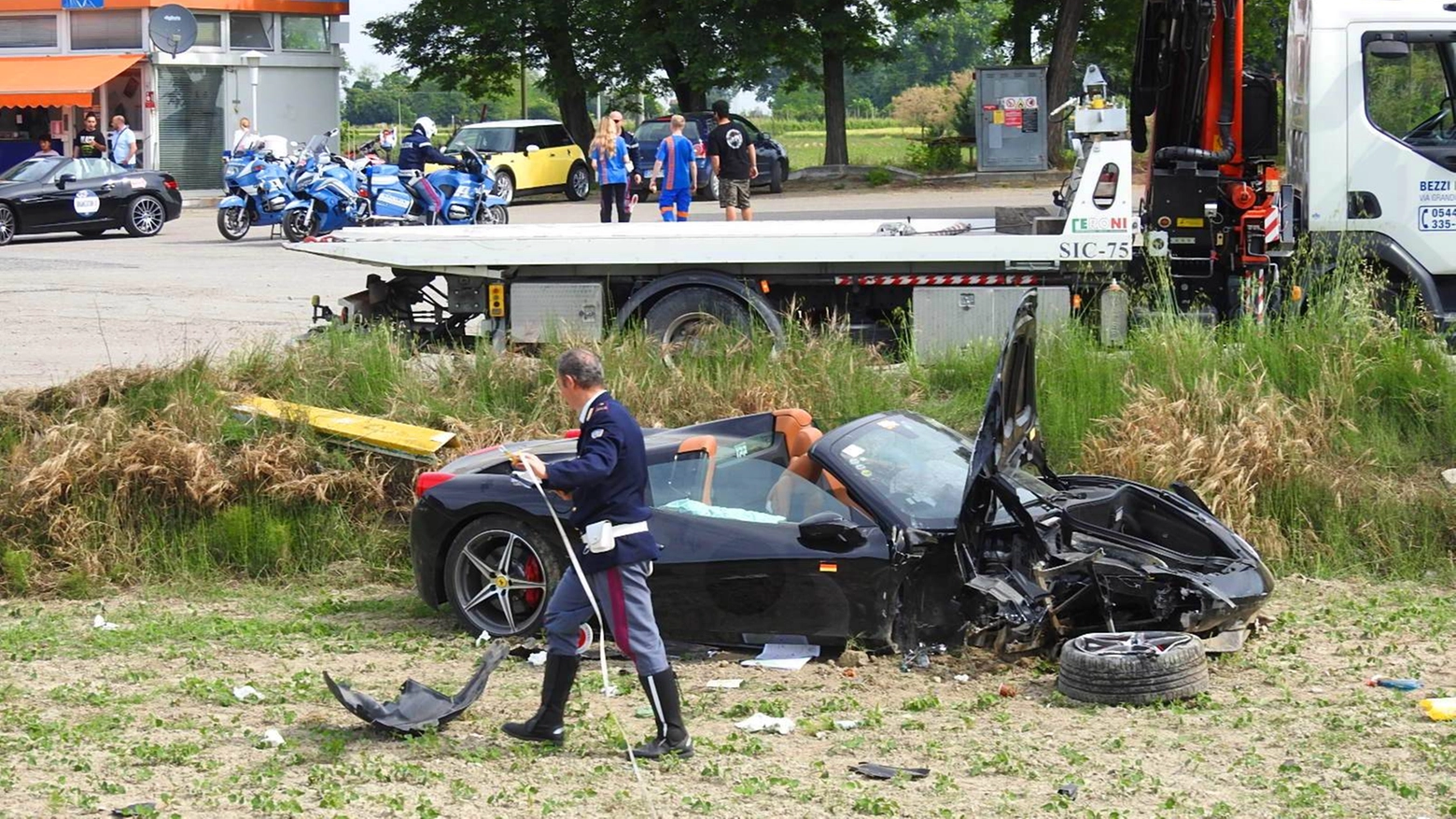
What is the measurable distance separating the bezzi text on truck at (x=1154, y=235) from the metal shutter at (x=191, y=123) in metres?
26.7

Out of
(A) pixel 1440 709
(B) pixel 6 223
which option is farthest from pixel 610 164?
(A) pixel 1440 709

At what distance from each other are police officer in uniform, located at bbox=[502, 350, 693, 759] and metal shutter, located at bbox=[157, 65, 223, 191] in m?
34.3

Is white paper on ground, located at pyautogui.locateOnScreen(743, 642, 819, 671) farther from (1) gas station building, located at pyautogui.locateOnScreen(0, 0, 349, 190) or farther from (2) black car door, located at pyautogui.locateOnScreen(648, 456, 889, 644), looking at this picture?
(1) gas station building, located at pyautogui.locateOnScreen(0, 0, 349, 190)

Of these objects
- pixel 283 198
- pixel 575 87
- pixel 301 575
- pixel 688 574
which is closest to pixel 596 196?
pixel 575 87

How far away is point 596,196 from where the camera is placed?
3775 centimetres

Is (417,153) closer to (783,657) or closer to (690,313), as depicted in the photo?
(690,313)

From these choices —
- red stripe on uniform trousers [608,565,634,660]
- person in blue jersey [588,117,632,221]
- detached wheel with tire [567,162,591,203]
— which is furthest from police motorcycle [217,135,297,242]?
red stripe on uniform trousers [608,565,634,660]

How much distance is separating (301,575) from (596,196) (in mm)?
28045

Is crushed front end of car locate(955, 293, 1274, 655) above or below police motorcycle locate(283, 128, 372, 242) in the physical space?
below

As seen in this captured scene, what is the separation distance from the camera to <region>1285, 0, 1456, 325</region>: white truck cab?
12281 millimetres

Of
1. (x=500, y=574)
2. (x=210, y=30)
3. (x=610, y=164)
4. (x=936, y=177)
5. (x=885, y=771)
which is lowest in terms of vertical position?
(x=885, y=771)

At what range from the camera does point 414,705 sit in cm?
666

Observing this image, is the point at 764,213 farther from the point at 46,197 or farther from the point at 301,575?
the point at 301,575

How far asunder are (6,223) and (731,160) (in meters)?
12.5
